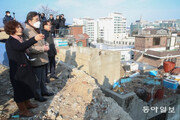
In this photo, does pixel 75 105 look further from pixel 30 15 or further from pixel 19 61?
pixel 30 15

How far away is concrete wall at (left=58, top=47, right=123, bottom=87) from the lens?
6.93 metres

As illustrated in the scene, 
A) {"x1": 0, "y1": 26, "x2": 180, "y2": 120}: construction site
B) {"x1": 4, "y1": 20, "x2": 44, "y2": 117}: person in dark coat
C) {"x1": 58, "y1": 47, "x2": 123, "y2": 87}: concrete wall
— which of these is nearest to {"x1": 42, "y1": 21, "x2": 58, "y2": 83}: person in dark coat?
{"x1": 0, "y1": 26, "x2": 180, "y2": 120}: construction site

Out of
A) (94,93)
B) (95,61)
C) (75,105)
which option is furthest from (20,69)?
(95,61)

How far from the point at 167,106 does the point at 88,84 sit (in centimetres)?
591

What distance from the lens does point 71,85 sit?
383 centimetres

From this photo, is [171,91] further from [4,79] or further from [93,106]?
[4,79]

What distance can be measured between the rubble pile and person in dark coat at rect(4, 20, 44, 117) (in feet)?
1.69

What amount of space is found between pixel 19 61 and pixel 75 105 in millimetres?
1574

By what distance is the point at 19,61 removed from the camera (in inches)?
80.0

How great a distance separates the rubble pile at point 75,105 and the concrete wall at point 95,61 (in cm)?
287

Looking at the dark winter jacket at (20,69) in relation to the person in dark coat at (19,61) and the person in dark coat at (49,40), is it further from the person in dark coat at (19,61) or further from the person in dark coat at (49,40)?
the person in dark coat at (49,40)

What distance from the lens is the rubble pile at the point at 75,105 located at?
2504mm

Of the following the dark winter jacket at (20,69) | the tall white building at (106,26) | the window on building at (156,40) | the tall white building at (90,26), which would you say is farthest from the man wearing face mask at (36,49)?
the tall white building at (90,26)

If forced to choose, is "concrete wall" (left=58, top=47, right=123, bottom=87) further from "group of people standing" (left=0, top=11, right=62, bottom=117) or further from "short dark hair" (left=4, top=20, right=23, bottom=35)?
"short dark hair" (left=4, top=20, right=23, bottom=35)
